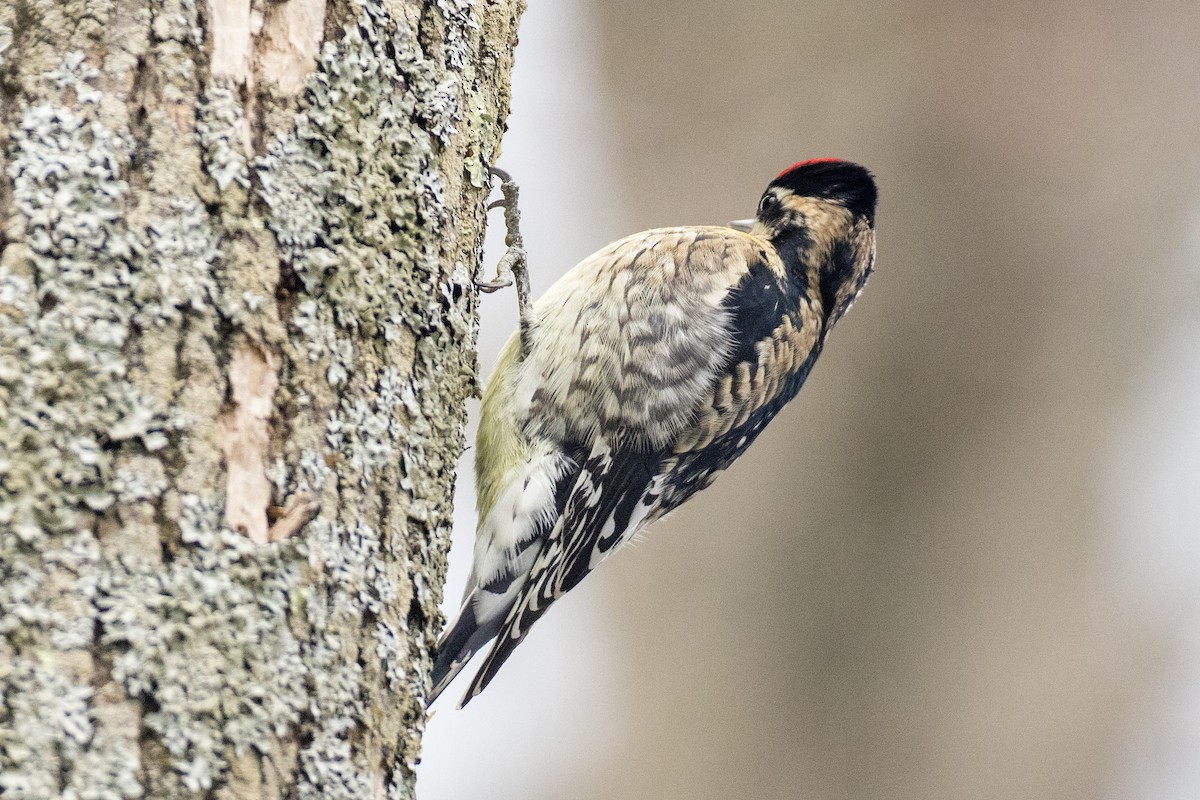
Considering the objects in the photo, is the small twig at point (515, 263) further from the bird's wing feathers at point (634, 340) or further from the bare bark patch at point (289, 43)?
the bare bark patch at point (289, 43)

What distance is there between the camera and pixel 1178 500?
398cm

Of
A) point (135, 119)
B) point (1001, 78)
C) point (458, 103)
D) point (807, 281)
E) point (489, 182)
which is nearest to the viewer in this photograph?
point (135, 119)

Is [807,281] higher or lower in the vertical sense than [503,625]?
higher

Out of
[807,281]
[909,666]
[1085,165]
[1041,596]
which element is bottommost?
[909,666]

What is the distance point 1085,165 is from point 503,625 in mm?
2633

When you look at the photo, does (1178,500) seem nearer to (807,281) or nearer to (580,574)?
(807,281)

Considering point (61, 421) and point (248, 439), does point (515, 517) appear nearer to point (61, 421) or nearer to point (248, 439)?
point (248, 439)

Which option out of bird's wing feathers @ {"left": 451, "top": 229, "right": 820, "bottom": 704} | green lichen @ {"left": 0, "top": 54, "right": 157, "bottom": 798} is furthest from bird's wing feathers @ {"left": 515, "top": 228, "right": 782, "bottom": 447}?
green lichen @ {"left": 0, "top": 54, "right": 157, "bottom": 798}

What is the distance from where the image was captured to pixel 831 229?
336 centimetres

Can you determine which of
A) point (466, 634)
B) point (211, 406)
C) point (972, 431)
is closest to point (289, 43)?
point (211, 406)

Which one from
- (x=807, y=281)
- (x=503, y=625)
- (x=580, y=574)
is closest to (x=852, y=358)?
(x=807, y=281)

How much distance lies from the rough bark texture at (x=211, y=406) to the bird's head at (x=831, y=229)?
1943 mm

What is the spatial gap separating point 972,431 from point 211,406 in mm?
3156

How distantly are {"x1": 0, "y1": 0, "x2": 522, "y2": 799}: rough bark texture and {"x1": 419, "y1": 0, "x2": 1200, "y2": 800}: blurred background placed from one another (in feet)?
8.74
